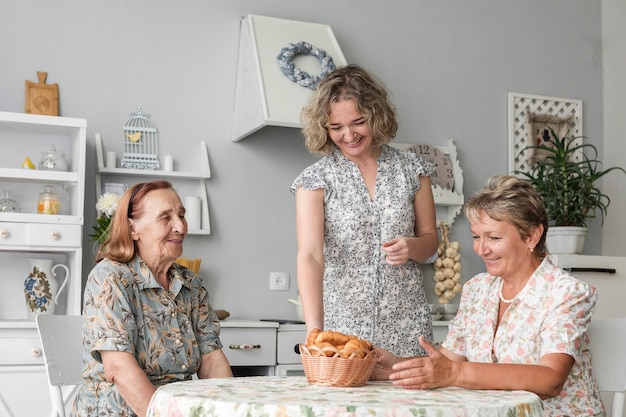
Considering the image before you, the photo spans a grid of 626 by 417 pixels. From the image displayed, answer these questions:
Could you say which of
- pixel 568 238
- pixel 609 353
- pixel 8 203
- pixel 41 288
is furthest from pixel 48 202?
pixel 568 238

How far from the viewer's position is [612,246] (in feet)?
14.8

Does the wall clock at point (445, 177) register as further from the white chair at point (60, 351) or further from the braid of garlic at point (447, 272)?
the white chair at point (60, 351)

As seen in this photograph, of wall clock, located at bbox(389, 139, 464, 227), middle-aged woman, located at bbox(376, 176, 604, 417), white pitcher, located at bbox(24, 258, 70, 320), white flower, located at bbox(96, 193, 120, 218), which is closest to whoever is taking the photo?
middle-aged woman, located at bbox(376, 176, 604, 417)

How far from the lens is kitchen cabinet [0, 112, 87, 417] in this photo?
3020mm

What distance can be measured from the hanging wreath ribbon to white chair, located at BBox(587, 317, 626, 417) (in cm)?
184

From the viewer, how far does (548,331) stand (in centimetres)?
174

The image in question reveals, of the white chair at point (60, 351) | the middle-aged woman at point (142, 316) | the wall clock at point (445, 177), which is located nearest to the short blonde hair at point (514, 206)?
the middle-aged woman at point (142, 316)

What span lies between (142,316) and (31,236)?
1372 mm

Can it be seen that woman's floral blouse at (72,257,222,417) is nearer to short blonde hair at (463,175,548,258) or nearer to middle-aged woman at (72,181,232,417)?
middle-aged woman at (72,181,232,417)

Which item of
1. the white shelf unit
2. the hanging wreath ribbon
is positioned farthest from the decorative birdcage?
the hanging wreath ribbon

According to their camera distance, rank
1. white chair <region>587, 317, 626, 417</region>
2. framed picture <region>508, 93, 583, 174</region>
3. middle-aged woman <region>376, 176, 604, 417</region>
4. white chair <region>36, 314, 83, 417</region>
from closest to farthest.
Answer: middle-aged woman <region>376, 176, 604, 417</region> < white chair <region>587, 317, 626, 417</region> < white chair <region>36, 314, 83, 417</region> < framed picture <region>508, 93, 583, 174</region>

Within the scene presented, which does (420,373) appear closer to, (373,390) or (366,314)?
(373,390)

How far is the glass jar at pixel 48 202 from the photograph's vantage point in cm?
327

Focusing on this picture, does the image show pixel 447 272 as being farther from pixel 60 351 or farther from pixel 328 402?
pixel 328 402
